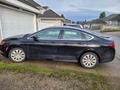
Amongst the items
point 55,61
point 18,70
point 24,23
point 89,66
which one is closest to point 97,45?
point 89,66

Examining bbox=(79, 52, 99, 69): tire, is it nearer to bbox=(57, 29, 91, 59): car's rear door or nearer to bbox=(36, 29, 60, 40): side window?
bbox=(57, 29, 91, 59): car's rear door

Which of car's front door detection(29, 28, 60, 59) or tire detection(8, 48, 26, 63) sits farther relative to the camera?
tire detection(8, 48, 26, 63)

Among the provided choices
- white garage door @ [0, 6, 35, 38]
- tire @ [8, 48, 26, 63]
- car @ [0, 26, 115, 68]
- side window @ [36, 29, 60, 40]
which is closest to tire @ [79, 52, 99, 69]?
car @ [0, 26, 115, 68]

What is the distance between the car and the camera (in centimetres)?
708

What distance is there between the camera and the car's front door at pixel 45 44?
7301mm

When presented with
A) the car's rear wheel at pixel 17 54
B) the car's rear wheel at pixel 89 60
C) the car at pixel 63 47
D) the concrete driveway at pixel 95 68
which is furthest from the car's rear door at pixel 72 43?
the car's rear wheel at pixel 17 54

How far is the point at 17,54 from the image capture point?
7453 mm

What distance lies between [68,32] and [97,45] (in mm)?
1241

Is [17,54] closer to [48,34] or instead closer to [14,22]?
[48,34]

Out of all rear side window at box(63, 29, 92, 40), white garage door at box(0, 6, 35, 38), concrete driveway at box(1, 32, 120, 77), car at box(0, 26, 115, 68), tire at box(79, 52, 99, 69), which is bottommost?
concrete driveway at box(1, 32, 120, 77)

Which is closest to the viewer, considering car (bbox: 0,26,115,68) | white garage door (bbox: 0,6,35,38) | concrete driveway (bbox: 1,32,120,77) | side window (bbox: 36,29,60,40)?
concrete driveway (bbox: 1,32,120,77)

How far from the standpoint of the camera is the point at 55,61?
25.8 feet

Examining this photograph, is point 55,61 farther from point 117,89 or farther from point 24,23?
point 24,23

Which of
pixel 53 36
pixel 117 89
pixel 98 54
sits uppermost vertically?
pixel 53 36
